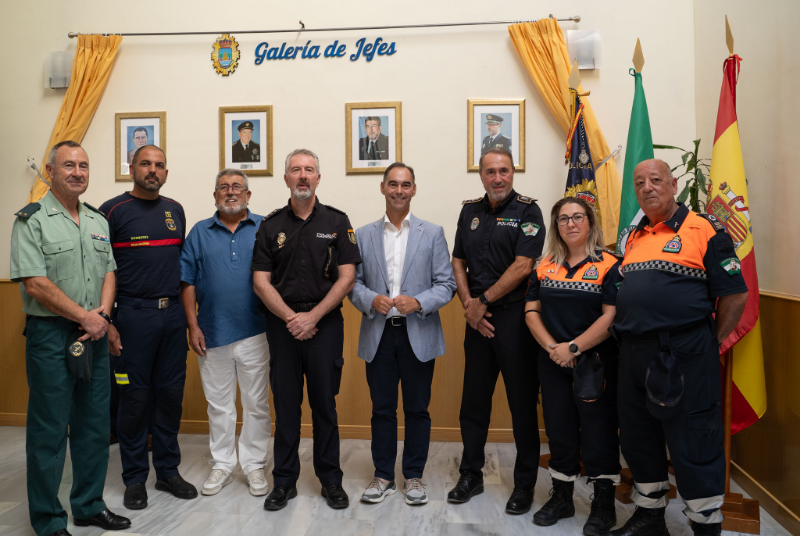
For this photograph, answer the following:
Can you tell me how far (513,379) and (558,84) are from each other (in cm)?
226

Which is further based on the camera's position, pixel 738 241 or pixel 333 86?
pixel 333 86

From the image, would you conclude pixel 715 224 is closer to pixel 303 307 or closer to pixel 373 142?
pixel 303 307

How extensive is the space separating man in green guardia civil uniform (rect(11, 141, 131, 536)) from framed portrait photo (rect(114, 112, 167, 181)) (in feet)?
6.12

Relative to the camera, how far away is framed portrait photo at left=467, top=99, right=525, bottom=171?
13.0ft

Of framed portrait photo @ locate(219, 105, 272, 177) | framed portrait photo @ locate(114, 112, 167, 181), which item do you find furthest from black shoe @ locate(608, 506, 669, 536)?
framed portrait photo @ locate(114, 112, 167, 181)

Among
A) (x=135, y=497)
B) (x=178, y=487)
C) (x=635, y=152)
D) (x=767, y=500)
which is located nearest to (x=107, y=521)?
(x=135, y=497)

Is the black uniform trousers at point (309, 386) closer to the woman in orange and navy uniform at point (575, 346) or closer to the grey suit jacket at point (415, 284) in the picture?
the grey suit jacket at point (415, 284)

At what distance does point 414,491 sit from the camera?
2.82 meters

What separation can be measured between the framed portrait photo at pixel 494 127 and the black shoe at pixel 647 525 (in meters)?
2.41

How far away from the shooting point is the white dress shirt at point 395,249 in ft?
9.47

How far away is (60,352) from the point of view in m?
2.40

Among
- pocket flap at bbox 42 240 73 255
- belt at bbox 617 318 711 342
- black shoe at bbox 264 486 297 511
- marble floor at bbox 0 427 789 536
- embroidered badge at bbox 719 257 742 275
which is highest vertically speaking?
pocket flap at bbox 42 240 73 255

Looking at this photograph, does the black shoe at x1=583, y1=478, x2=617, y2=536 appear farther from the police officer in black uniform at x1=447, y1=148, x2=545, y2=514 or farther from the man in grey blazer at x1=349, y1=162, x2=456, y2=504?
the man in grey blazer at x1=349, y1=162, x2=456, y2=504

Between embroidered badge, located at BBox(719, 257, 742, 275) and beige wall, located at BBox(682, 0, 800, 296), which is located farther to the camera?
beige wall, located at BBox(682, 0, 800, 296)
